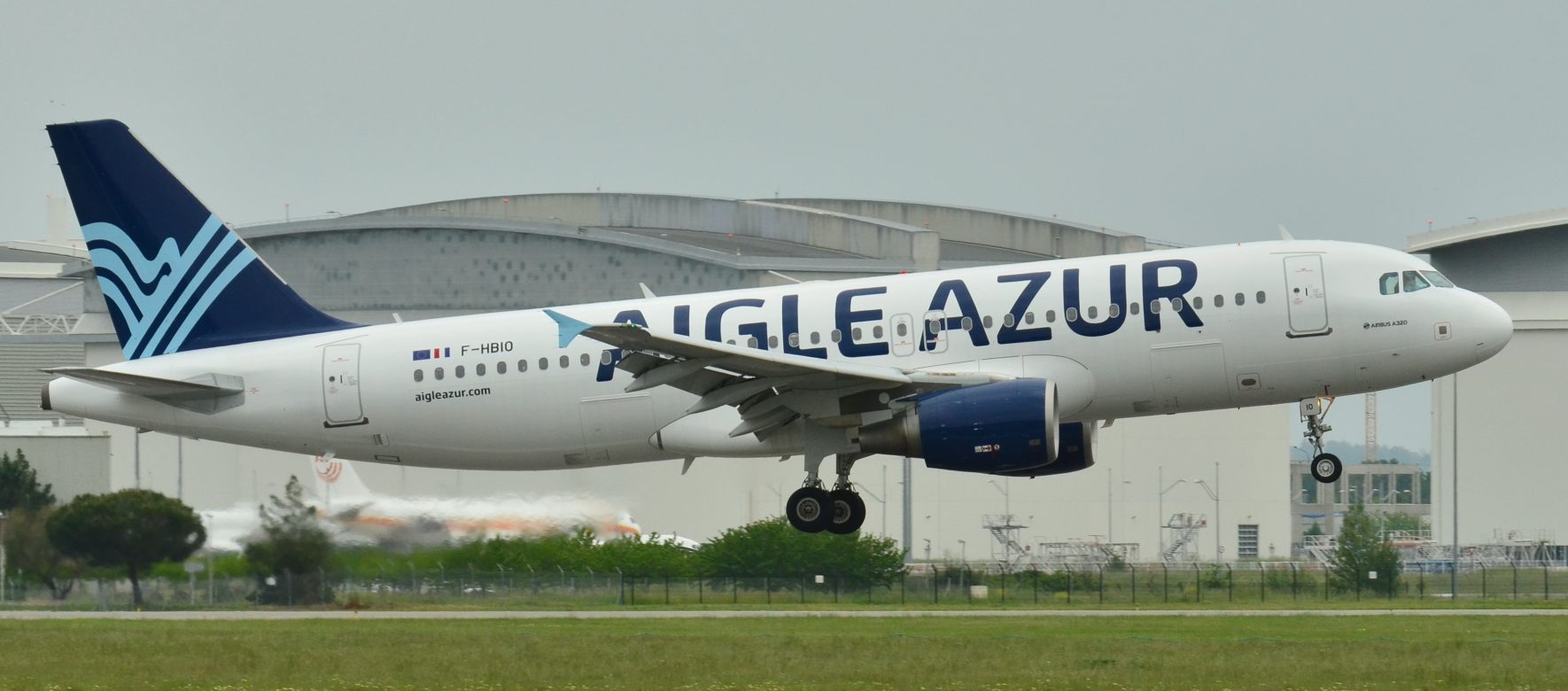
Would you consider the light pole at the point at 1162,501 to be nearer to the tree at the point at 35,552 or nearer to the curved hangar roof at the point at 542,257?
the curved hangar roof at the point at 542,257

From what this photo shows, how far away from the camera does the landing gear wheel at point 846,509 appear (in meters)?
30.6

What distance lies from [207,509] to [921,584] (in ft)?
63.9

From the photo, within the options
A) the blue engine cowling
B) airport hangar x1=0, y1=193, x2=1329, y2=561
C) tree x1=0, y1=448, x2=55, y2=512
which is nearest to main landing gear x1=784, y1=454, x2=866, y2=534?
the blue engine cowling

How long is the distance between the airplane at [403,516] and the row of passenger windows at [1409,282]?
21009mm

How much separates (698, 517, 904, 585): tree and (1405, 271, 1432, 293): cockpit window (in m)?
26.0

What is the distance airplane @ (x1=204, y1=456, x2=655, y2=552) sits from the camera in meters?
41.7

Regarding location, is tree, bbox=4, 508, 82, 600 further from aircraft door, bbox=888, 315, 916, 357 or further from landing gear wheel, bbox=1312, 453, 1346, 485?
landing gear wheel, bbox=1312, 453, 1346, 485

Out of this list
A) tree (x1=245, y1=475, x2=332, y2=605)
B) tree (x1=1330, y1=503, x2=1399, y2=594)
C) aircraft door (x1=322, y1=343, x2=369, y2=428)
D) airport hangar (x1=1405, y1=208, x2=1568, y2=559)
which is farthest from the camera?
airport hangar (x1=1405, y1=208, x2=1568, y2=559)

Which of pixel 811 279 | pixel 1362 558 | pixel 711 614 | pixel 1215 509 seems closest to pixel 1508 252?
pixel 1215 509

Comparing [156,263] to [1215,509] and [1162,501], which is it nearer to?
[1162,501]

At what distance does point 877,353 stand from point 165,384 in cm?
1188

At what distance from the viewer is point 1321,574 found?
5975 cm

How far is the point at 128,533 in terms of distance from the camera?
4372 centimetres

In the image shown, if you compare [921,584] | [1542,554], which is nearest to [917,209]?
[1542,554]
